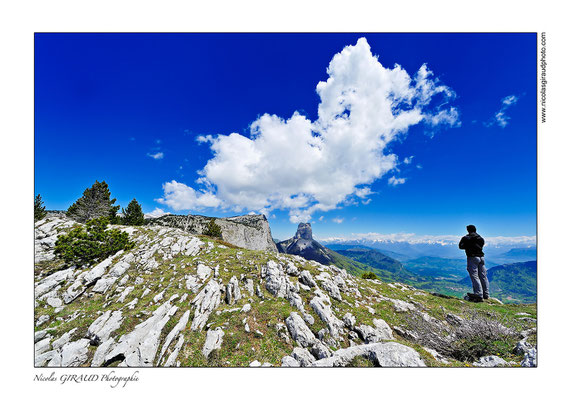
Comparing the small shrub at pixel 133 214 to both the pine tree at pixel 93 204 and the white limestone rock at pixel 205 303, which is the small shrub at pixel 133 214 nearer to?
the pine tree at pixel 93 204

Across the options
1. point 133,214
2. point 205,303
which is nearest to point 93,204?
point 133,214

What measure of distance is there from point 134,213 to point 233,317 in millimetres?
59658

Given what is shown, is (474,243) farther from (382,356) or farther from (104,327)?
(104,327)

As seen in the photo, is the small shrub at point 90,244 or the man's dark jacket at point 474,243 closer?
the man's dark jacket at point 474,243

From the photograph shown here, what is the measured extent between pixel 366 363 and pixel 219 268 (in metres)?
14.0

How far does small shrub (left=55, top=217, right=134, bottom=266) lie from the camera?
17531 millimetres

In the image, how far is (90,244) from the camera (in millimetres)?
18516

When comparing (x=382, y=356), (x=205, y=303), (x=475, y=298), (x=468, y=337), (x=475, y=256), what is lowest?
(x=475, y=298)

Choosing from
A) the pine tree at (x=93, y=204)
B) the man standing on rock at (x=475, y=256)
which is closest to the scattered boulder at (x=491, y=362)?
the man standing on rock at (x=475, y=256)

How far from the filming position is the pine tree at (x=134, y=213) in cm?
5300

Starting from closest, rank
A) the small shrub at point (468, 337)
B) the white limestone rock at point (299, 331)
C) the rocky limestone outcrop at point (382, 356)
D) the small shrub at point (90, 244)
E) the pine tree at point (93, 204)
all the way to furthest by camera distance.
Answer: the rocky limestone outcrop at point (382, 356)
the small shrub at point (468, 337)
the white limestone rock at point (299, 331)
the small shrub at point (90, 244)
the pine tree at point (93, 204)

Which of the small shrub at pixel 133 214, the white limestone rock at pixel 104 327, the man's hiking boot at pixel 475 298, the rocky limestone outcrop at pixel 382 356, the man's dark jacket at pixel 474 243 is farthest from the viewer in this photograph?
the small shrub at pixel 133 214

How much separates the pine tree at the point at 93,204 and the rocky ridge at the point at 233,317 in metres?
24.3
